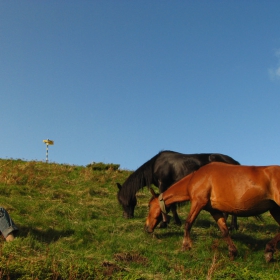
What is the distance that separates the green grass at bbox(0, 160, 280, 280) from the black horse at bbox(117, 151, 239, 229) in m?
0.81

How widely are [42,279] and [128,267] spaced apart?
5.70ft

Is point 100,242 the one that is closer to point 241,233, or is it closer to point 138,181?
point 138,181

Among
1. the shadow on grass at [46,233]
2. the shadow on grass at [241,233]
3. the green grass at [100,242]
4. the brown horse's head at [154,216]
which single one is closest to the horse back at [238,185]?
the green grass at [100,242]

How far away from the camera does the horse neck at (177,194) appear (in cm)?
778

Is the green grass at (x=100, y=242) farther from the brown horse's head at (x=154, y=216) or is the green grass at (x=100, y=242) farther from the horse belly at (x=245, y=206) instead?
the horse belly at (x=245, y=206)

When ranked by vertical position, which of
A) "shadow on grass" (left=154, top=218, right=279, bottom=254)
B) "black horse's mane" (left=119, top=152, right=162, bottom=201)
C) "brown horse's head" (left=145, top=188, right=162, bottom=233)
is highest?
"black horse's mane" (left=119, top=152, right=162, bottom=201)

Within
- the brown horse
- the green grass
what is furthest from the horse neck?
the green grass

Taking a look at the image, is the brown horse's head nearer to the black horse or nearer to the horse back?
the horse back

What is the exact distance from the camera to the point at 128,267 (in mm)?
6121

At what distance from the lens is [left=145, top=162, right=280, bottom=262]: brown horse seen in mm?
6777

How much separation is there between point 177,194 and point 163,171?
3.16 metres

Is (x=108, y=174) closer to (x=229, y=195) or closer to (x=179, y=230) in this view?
(x=179, y=230)

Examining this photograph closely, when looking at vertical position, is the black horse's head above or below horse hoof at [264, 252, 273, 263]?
above

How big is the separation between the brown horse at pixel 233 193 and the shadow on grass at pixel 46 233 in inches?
114
